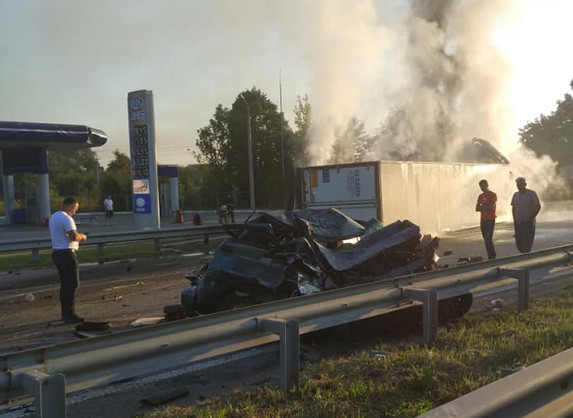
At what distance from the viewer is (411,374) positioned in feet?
13.1

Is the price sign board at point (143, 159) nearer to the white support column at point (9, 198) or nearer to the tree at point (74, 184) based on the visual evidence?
the white support column at point (9, 198)

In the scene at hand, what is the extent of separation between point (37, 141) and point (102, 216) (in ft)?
49.5

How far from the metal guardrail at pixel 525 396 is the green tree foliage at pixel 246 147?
143 ft

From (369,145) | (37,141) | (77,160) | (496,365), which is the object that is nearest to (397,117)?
(369,145)

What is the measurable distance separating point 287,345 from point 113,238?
11.4 metres

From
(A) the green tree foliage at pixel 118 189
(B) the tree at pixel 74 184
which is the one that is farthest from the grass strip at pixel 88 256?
(A) the green tree foliage at pixel 118 189

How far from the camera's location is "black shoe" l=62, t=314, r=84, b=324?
6.93 metres

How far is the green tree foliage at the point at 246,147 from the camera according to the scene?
4897cm

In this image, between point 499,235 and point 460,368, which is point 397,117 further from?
point 460,368

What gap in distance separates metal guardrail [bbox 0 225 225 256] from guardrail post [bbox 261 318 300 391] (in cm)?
827

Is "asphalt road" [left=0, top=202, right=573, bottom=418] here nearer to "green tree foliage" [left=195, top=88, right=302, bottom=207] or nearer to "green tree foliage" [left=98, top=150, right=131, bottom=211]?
"green tree foliage" [left=195, top=88, right=302, bottom=207]

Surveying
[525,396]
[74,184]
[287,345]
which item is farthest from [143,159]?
[74,184]

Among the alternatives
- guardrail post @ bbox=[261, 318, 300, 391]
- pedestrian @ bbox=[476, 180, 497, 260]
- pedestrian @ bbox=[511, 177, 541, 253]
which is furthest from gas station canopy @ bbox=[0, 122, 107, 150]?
guardrail post @ bbox=[261, 318, 300, 391]

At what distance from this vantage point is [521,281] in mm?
5910
